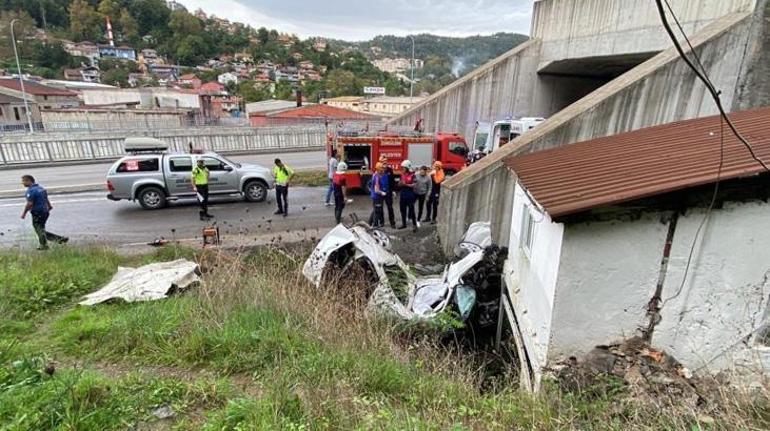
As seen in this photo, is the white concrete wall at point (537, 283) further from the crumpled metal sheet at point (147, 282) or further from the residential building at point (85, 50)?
the residential building at point (85, 50)

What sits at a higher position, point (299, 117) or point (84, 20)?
point (84, 20)

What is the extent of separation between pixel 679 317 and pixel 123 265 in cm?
925

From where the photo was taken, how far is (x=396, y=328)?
550 centimetres

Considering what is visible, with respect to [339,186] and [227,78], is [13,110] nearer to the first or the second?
[339,186]

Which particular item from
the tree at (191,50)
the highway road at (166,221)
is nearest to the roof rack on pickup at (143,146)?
the highway road at (166,221)

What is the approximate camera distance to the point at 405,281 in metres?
6.72

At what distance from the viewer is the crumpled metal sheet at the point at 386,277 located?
6004 mm

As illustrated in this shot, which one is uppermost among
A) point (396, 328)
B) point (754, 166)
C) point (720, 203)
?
point (754, 166)

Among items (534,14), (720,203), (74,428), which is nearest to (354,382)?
(74,428)

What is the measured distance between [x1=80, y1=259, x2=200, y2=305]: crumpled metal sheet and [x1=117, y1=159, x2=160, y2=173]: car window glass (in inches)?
240

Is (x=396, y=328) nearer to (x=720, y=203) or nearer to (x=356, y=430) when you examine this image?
(x=356, y=430)

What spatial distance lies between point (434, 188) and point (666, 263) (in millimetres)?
6937

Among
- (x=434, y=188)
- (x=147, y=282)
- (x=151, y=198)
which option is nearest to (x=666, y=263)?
(x=434, y=188)

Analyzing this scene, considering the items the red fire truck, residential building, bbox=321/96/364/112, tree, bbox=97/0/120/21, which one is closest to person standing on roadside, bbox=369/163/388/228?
the red fire truck
